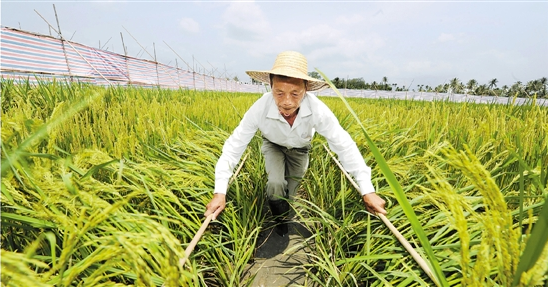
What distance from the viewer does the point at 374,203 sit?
1.25 metres

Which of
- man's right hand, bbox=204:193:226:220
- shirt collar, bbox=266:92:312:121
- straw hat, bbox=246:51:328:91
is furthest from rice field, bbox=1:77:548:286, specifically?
straw hat, bbox=246:51:328:91

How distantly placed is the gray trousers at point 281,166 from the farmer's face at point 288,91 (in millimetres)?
514

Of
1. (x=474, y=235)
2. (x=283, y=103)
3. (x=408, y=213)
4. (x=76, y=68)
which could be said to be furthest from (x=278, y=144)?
(x=76, y=68)

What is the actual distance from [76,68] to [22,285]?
36.0 ft

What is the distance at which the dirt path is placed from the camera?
1.33 m

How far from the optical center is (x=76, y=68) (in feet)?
28.7

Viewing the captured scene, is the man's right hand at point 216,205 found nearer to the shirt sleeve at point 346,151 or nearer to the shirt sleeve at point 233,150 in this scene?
the shirt sleeve at point 233,150

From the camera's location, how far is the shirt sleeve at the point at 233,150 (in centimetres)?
140

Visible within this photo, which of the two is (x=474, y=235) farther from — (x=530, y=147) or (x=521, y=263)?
(x=530, y=147)

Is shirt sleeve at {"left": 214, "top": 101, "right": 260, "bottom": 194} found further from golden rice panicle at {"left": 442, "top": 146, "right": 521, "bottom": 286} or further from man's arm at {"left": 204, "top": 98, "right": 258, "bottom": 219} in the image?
golden rice panicle at {"left": 442, "top": 146, "right": 521, "bottom": 286}

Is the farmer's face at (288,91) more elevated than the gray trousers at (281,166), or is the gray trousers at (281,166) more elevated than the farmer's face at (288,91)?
the farmer's face at (288,91)

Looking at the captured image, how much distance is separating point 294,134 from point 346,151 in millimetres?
455

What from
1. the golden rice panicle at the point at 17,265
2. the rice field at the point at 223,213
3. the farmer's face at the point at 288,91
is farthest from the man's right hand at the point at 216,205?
the golden rice panicle at the point at 17,265

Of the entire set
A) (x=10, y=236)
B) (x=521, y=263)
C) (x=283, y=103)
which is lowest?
(x=10, y=236)
